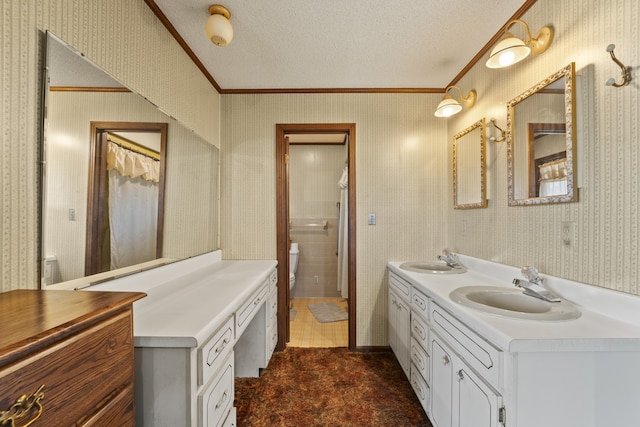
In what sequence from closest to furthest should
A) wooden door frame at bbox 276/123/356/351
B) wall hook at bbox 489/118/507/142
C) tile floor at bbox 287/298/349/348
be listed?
wall hook at bbox 489/118/507/142 → wooden door frame at bbox 276/123/356/351 → tile floor at bbox 287/298/349/348

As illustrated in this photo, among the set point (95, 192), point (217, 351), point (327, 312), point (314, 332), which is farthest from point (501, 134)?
point (327, 312)

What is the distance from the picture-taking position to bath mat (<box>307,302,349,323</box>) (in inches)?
115

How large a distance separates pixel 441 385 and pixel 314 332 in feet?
5.06

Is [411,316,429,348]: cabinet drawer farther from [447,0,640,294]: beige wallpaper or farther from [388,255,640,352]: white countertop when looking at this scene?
[447,0,640,294]: beige wallpaper

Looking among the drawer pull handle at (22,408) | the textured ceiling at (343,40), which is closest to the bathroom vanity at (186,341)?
the drawer pull handle at (22,408)

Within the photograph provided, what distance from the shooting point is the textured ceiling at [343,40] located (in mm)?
1398

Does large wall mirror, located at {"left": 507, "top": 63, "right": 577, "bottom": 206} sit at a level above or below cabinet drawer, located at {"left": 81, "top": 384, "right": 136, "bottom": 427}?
above

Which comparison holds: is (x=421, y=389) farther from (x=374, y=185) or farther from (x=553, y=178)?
(x=374, y=185)

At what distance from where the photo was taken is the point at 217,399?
3.26 feet

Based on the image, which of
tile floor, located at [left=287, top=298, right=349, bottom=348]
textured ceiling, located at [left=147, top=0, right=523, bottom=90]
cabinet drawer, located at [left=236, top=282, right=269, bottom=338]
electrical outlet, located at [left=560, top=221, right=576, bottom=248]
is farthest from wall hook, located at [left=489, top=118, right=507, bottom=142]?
tile floor, located at [left=287, top=298, right=349, bottom=348]

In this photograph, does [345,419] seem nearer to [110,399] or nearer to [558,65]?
[110,399]

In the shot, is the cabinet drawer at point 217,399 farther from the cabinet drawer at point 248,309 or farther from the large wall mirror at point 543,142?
the large wall mirror at point 543,142

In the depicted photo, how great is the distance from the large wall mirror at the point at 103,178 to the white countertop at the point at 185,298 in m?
0.09

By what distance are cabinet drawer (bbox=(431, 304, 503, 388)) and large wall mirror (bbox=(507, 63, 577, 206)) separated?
734mm
